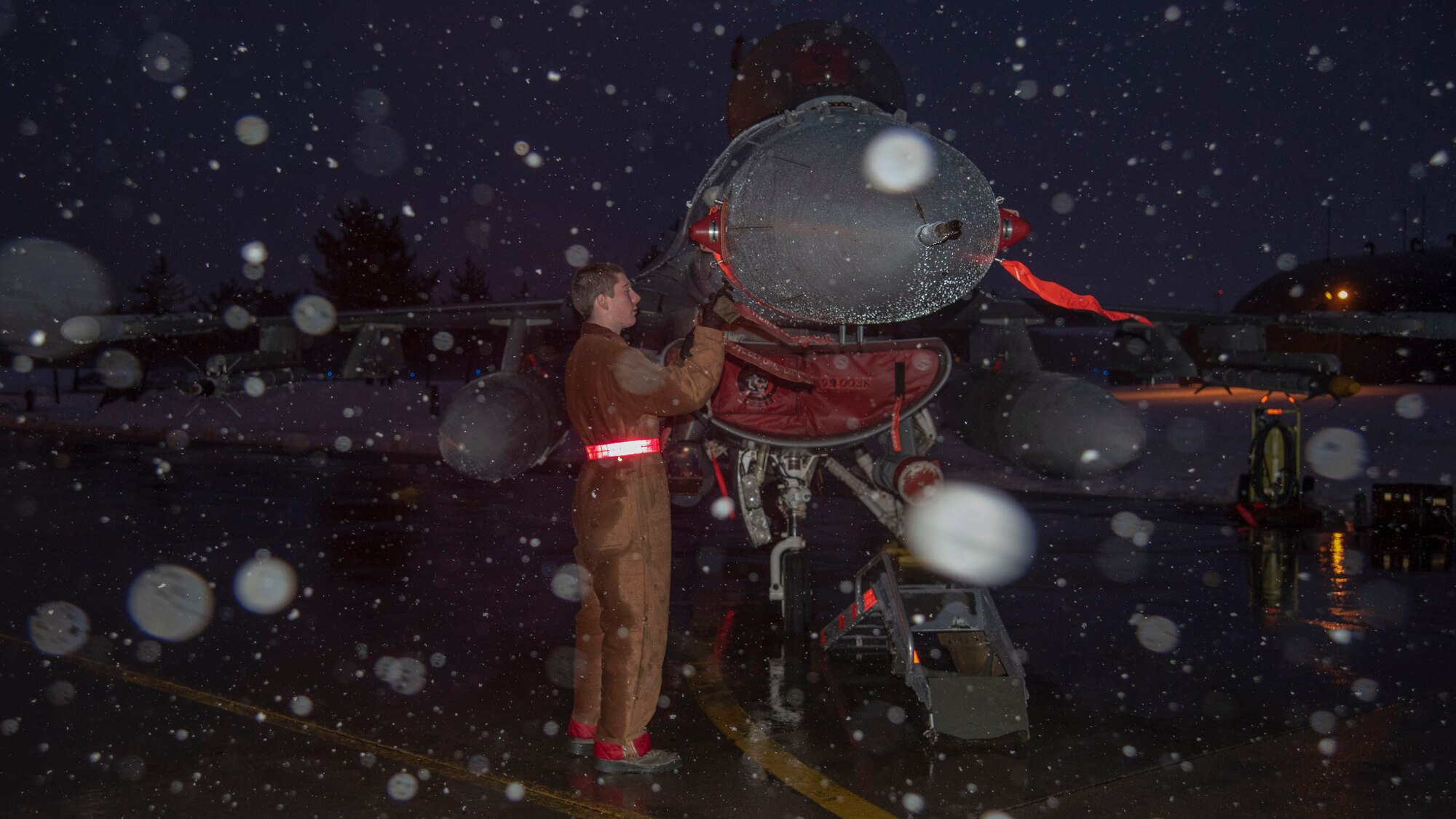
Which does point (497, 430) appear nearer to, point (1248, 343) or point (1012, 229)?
point (1012, 229)

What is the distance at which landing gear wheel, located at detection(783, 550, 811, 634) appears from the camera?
24.1 feet

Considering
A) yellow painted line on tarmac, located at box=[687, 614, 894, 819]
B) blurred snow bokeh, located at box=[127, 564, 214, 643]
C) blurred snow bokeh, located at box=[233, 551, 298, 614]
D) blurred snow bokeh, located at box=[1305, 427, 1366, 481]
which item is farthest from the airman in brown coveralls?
blurred snow bokeh, located at box=[1305, 427, 1366, 481]

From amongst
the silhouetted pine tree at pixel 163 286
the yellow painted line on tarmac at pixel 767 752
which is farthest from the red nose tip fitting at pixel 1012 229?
the silhouetted pine tree at pixel 163 286

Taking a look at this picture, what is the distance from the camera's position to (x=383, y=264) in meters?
63.5

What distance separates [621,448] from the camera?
4715mm

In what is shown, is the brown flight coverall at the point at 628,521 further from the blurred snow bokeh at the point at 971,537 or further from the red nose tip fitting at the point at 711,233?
the blurred snow bokeh at the point at 971,537

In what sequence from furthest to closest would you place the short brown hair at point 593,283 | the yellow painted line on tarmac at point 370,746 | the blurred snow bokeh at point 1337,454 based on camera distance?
the blurred snow bokeh at point 1337,454
the short brown hair at point 593,283
the yellow painted line on tarmac at point 370,746

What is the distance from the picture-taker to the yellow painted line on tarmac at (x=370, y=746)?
420 centimetres

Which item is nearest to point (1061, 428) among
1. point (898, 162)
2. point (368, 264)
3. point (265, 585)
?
point (898, 162)

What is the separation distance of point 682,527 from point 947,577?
13.7 ft

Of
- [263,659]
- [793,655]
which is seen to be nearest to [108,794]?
[263,659]

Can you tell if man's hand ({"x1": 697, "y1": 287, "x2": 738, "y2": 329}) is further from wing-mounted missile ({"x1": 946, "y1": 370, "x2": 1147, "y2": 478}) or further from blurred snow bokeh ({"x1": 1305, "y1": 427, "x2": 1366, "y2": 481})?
blurred snow bokeh ({"x1": 1305, "y1": 427, "x2": 1366, "y2": 481})

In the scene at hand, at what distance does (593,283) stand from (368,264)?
62.8 meters

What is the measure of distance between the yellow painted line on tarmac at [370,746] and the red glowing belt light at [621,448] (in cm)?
152
